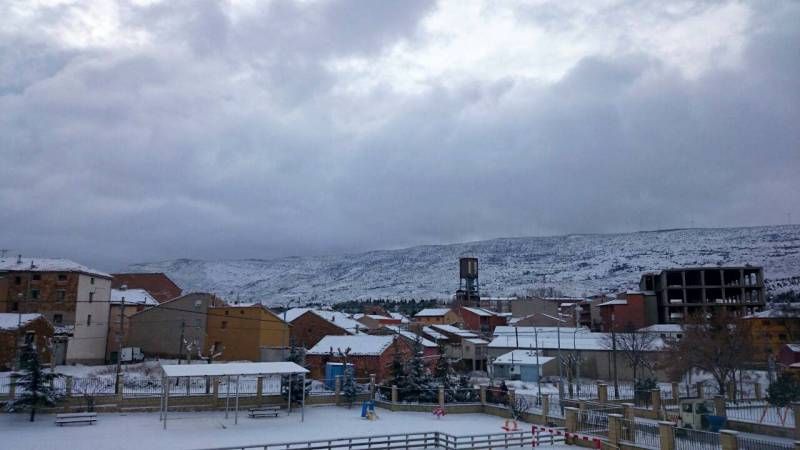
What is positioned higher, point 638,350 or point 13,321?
point 13,321

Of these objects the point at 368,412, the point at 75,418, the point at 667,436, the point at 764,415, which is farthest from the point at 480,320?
the point at 667,436

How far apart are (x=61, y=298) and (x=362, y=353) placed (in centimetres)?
2628

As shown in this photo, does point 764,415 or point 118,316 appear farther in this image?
point 118,316

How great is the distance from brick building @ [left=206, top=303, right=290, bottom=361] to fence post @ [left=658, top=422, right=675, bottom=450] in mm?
38050

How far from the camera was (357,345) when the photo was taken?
164 ft

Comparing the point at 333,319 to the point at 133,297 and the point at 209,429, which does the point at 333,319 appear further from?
the point at 209,429

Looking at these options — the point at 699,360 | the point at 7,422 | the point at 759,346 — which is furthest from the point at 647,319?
the point at 7,422

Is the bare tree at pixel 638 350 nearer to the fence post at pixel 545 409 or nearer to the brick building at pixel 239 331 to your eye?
the fence post at pixel 545 409

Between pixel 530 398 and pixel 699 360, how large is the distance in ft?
42.6

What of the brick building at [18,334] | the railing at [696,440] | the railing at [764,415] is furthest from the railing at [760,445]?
the brick building at [18,334]

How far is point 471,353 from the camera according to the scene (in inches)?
2771

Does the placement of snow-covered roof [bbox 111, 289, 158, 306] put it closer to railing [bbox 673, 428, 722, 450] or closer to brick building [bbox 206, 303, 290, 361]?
brick building [bbox 206, 303, 290, 361]

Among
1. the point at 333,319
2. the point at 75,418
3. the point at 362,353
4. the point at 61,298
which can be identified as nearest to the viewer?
the point at 75,418

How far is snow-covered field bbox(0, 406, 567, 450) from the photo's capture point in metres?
23.9
